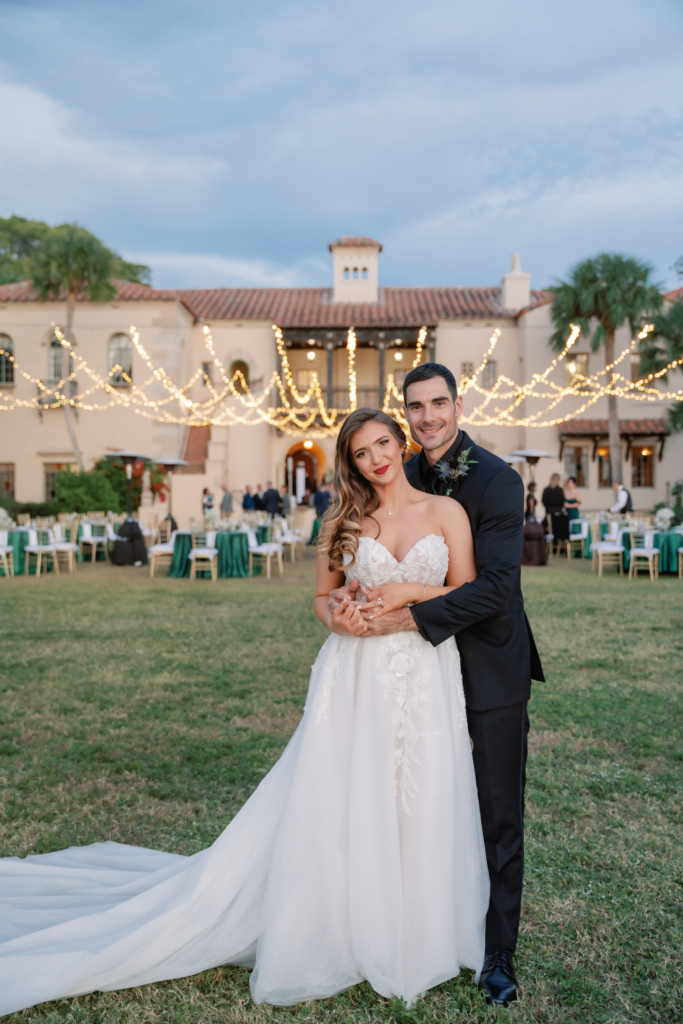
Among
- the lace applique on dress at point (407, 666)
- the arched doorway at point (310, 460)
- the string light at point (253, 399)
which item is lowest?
the lace applique on dress at point (407, 666)

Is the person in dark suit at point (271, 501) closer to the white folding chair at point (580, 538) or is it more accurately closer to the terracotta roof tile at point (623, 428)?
the white folding chair at point (580, 538)

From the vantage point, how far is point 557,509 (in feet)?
55.5

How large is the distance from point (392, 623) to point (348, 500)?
420 millimetres

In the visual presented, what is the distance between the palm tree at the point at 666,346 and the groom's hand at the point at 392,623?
24055 mm

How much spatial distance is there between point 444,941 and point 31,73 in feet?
40.1

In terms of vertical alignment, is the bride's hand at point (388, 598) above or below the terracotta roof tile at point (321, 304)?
below

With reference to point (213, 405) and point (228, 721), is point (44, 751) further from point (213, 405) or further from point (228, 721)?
point (213, 405)

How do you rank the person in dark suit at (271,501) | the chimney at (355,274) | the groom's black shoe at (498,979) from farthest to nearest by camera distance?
the chimney at (355,274) < the person in dark suit at (271,501) < the groom's black shoe at (498,979)

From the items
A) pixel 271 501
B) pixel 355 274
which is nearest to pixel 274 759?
pixel 271 501

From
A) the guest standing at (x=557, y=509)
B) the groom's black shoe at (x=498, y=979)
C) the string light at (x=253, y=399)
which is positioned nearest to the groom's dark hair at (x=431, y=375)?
the groom's black shoe at (x=498, y=979)

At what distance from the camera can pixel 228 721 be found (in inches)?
194

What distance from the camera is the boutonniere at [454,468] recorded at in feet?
7.45

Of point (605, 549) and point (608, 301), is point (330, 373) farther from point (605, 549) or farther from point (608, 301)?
point (605, 549)

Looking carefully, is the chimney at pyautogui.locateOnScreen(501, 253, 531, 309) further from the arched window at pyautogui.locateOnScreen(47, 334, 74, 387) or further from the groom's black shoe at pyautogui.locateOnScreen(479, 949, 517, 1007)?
the groom's black shoe at pyautogui.locateOnScreen(479, 949, 517, 1007)
